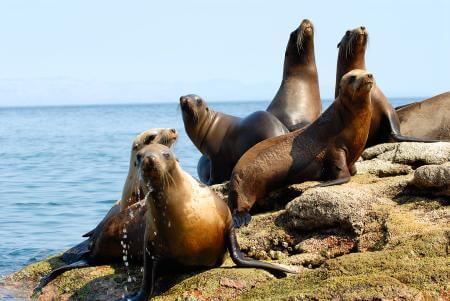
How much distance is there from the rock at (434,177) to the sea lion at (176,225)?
163cm

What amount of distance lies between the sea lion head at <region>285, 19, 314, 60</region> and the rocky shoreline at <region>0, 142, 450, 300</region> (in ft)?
11.9

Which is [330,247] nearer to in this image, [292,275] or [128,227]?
[292,275]

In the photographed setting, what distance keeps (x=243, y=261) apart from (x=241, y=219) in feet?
4.29

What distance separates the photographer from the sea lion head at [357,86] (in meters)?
8.73

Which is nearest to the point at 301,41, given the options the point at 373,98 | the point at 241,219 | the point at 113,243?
the point at 373,98

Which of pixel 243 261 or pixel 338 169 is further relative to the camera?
pixel 338 169

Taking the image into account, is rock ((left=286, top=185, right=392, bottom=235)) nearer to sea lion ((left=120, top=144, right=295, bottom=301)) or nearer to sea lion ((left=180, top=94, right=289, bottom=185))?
sea lion ((left=120, top=144, right=295, bottom=301))

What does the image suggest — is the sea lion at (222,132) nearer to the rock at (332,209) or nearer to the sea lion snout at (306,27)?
the sea lion snout at (306,27)

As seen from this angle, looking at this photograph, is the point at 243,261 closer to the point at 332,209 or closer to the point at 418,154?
the point at 332,209

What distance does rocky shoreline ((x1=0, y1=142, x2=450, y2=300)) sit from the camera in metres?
5.46

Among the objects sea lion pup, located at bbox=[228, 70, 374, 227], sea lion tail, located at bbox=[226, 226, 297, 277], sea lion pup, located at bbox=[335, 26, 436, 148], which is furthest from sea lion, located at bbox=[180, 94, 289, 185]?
sea lion tail, located at bbox=[226, 226, 297, 277]

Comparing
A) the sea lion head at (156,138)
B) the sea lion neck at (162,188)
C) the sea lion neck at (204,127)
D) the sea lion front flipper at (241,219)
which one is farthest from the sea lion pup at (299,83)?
the sea lion neck at (162,188)

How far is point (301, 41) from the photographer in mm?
11883

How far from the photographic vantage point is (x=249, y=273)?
641 cm
